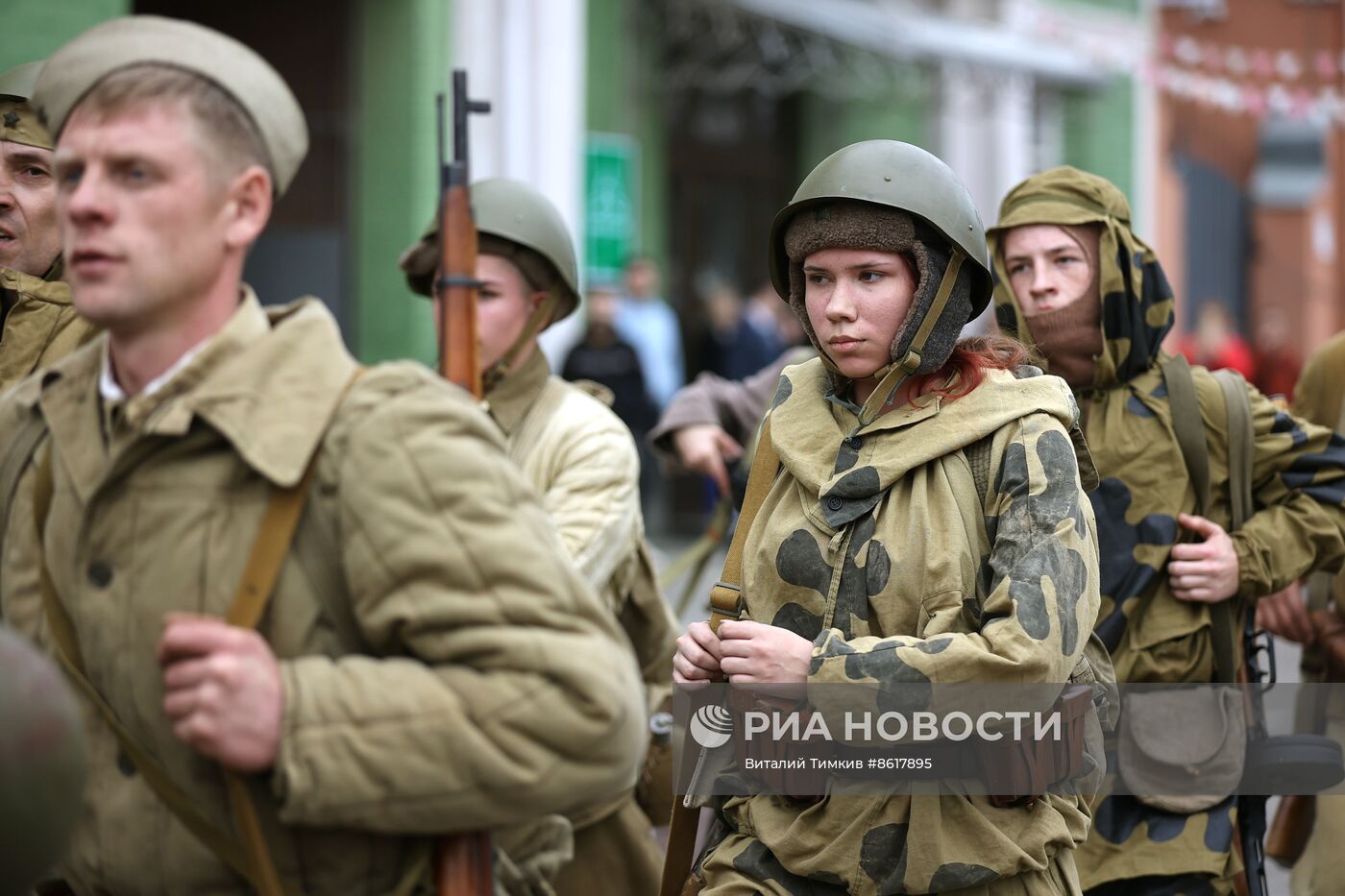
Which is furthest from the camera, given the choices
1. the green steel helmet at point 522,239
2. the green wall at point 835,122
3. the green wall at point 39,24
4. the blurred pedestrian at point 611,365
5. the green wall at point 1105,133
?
the green wall at point 1105,133

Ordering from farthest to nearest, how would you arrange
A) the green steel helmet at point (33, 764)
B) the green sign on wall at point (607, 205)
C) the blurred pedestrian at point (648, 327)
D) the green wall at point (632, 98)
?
the green wall at point (632, 98) → the green sign on wall at point (607, 205) → the blurred pedestrian at point (648, 327) → the green steel helmet at point (33, 764)

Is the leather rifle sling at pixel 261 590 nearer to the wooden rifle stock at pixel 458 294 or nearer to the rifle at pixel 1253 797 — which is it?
the wooden rifle stock at pixel 458 294

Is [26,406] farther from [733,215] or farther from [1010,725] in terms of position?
[733,215]

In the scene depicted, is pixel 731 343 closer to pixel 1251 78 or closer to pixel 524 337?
pixel 524 337

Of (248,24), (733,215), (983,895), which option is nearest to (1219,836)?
(983,895)

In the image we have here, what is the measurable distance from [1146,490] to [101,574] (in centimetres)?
281

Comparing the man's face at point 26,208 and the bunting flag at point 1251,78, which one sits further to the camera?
the bunting flag at point 1251,78

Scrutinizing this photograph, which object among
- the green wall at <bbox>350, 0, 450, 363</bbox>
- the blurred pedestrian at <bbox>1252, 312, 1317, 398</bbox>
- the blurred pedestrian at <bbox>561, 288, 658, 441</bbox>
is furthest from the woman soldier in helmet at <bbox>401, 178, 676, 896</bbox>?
the blurred pedestrian at <bbox>1252, 312, 1317, 398</bbox>

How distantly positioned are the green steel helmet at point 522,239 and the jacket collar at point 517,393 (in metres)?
0.24

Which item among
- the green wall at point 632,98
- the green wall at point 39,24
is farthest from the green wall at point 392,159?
the green wall at point 39,24

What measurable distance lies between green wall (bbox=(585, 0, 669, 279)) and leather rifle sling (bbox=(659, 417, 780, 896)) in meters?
11.3

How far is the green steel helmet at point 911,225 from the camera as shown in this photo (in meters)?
3.28

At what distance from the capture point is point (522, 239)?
4414 millimetres

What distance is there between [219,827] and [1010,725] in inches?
53.1
